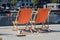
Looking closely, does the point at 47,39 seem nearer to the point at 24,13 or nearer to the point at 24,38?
the point at 24,38

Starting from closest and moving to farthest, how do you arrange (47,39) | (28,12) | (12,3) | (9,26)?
(47,39)
(28,12)
(9,26)
(12,3)

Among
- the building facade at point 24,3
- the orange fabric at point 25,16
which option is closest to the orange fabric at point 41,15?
the orange fabric at point 25,16

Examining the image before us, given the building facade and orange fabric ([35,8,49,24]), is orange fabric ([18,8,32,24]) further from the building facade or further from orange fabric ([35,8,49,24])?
the building facade

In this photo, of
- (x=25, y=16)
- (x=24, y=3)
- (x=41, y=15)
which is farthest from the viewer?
(x=24, y=3)

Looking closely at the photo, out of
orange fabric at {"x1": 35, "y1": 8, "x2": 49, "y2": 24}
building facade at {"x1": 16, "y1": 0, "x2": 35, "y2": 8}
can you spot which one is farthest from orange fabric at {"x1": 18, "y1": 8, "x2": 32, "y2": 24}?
building facade at {"x1": 16, "y1": 0, "x2": 35, "y2": 8}

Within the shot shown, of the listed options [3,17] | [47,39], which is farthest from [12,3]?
[47,39]

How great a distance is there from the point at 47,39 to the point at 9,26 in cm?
445

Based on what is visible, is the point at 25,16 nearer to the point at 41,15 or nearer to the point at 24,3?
the point at 41,15

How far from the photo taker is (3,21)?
12.9m

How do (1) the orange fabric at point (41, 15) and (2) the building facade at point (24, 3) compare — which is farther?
(2) the building facade at point (24, 3)

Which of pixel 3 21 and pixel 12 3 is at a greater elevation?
pixel 3 21

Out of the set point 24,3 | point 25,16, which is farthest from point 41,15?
point 24,3

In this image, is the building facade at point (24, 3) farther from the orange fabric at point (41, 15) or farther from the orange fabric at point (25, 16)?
the orange fabric at point (25, 16)

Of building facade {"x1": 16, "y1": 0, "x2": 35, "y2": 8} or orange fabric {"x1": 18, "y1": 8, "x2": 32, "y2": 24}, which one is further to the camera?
building facade {"x1": 16, "y1": 0, "x2": 35, "y2": 8}
